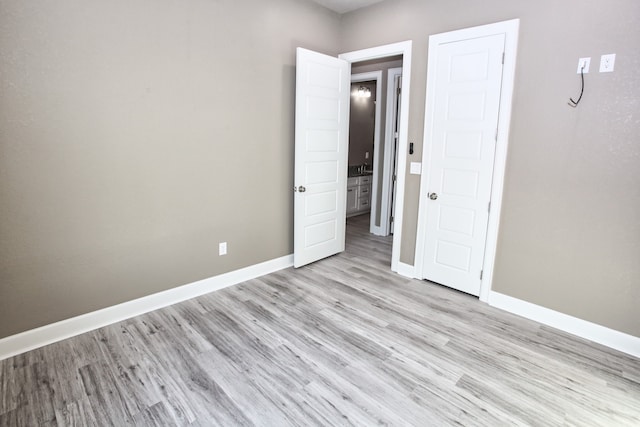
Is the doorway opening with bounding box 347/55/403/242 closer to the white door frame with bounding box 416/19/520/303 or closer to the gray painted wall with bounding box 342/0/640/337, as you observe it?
the white door frame with bounding box 416/19/520/303

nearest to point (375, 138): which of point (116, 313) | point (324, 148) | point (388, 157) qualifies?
point (388, 157)

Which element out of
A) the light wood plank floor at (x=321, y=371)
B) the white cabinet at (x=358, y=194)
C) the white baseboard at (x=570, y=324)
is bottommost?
the light wood plank floor at (x=321, y=371)

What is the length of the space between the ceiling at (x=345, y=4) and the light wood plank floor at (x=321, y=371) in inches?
123

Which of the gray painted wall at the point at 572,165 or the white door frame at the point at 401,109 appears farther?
the white door frame at the point at 401,109

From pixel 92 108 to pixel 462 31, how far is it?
3080 mm

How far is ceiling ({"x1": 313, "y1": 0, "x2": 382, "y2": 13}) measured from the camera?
3754 mm

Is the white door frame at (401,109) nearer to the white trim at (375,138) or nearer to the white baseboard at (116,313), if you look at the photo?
the white trim at (375,138)

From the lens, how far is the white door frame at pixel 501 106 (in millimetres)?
2875

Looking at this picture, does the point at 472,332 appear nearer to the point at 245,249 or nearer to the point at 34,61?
the point at 245,249

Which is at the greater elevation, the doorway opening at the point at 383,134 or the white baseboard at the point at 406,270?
the doorway opening at the point at 383,134

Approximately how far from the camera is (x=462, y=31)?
3127 millimetres

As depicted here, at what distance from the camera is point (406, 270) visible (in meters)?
3.85

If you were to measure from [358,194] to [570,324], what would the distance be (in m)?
4.21

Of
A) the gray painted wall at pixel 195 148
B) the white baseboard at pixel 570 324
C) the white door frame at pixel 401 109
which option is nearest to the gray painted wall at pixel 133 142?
the gray painted wall at pixel 195 148
